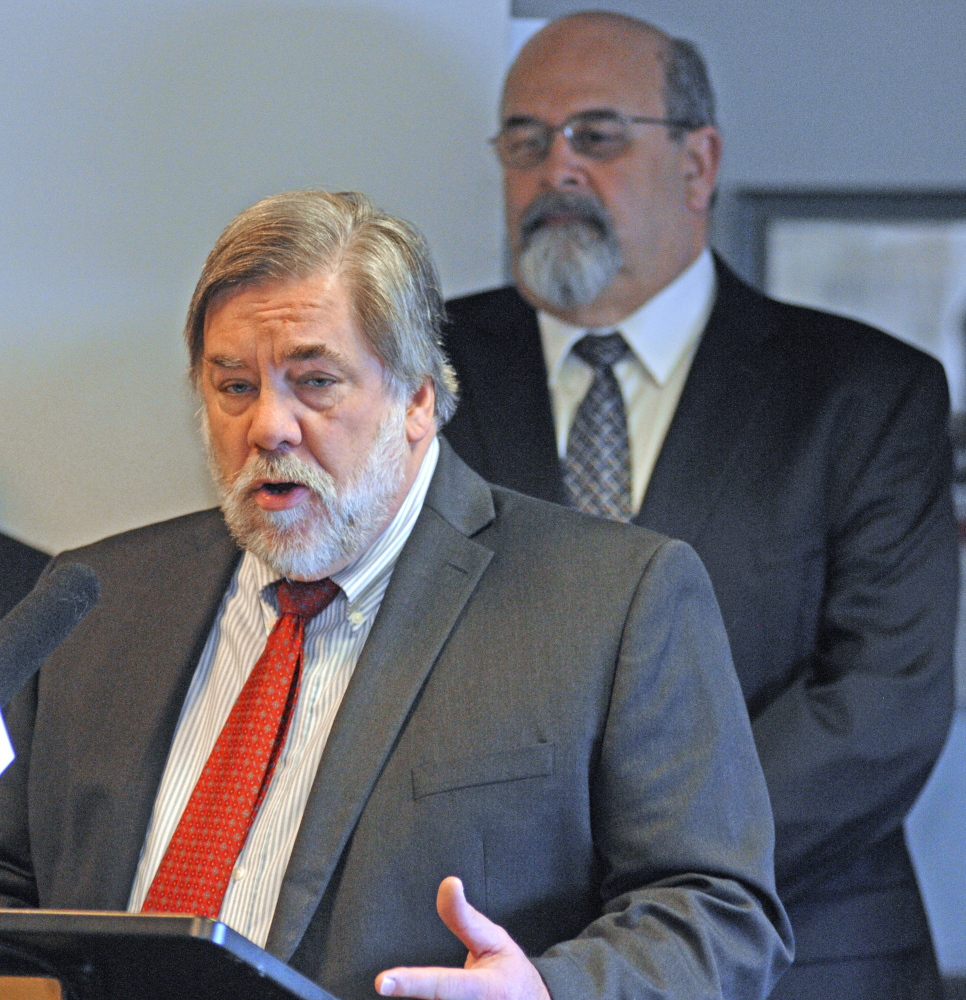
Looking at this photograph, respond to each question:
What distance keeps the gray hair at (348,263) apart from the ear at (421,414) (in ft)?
0.08

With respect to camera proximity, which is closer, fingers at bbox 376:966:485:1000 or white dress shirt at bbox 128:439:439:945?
fingers at bbox 376:966:485:1000

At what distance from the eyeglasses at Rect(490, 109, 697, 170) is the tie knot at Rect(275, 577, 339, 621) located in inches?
41.8

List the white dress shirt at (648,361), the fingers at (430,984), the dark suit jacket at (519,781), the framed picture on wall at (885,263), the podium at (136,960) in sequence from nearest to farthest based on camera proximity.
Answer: the podium at (136,960)
the fingers at (430,984)
the dark suit jacket at (519,781)
the white dress shirt at (648,361)
the framed picture on wall at (885,263)

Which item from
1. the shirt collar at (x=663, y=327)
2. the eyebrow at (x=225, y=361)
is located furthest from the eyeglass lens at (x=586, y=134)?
the eyebrow at (x=225, y=361)

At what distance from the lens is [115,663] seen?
178 centimetres

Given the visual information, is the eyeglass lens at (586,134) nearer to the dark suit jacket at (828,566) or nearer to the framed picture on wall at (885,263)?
the dark suit jacket at (828,566)

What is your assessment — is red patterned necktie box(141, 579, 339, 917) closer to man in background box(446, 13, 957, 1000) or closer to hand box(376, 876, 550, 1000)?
hand box(376, 876, 550, 1000)

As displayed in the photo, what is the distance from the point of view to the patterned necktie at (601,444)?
7.63ft

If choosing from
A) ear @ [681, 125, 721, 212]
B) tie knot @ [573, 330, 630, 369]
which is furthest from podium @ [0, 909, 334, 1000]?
ear @ [681, 125, 721, 212]

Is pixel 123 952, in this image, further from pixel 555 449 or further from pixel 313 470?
pixel 555 449

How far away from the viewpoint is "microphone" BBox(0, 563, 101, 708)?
1029mm

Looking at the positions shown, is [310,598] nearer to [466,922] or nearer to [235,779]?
[235,779]

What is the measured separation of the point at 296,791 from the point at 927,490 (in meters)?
1.17

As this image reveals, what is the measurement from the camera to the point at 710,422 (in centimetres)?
232
